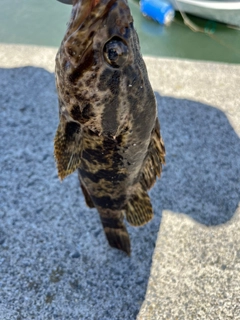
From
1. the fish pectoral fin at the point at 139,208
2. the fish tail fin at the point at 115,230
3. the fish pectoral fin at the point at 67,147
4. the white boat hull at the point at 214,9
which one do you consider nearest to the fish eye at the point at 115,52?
the fish pectoral fin at the point at 67,147

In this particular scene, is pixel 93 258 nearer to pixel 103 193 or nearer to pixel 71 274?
pixel 71 274

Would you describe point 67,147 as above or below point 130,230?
above

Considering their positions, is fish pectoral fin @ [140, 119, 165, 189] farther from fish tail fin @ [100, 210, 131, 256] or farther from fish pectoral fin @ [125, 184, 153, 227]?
fish tail fin @ [100, 210, 131, 256]

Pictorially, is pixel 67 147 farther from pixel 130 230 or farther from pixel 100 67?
pixel 130 230

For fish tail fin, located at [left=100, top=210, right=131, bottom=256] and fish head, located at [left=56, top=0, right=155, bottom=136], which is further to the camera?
fish tail fin, located at [left=100, top=210, right=131, bottom=256]

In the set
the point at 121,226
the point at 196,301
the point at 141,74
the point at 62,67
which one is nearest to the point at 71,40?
the point at 62,67

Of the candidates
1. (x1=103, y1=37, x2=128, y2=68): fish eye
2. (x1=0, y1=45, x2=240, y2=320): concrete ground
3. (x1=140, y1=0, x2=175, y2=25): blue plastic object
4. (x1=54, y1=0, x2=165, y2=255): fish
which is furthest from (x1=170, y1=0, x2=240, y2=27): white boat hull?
(x1=103, y1=37, x2=128, y2=68): fish eye

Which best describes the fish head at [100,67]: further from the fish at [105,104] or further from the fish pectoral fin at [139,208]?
the fish pectoral fin at [139,208]

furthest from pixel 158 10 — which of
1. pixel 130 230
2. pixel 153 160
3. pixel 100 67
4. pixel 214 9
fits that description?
pixel 100 67
